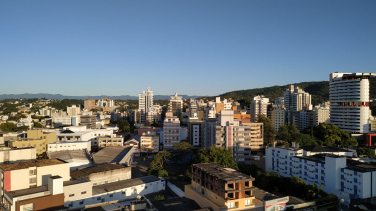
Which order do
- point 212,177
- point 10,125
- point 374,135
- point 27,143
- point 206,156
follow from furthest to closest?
point 10,125
point 374,135
point 27,143
point 206,156
point 212,177

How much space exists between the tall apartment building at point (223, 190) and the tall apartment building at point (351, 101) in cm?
2583

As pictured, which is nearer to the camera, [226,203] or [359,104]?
[226,203]

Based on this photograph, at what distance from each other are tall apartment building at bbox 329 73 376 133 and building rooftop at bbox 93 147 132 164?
25.4m

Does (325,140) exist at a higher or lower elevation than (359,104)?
lower

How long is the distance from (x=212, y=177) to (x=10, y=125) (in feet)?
112

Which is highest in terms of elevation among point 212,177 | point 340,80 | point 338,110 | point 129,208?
point 340,80

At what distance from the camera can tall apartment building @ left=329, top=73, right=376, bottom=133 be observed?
31.1 metres

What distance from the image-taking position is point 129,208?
34.4ft

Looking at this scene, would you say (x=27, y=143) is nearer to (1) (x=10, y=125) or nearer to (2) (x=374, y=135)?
(1) (x=10, y=125)

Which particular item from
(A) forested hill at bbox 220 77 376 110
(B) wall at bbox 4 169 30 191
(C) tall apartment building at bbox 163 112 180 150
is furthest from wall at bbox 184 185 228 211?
(A) forested hill at bbox 220 77 376 110

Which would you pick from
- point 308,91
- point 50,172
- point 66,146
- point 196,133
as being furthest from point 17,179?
point 308,91

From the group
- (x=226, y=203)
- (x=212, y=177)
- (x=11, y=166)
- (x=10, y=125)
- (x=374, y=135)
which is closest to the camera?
(x=226, y=203)

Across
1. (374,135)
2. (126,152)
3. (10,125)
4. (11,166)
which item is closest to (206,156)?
(126,152)

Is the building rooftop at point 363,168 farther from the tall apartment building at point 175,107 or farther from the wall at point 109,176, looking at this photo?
the tall apartment building at point 175,107
